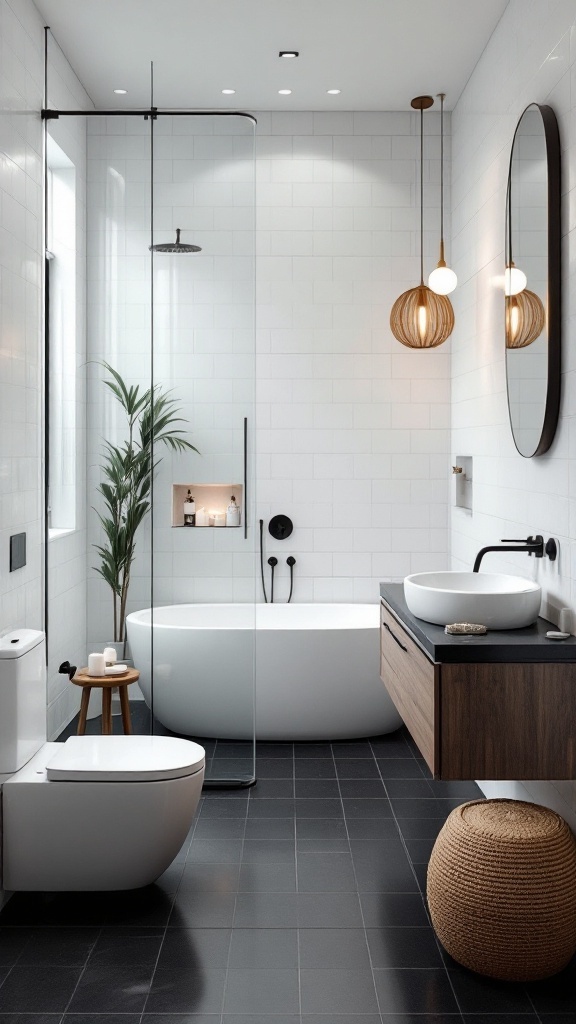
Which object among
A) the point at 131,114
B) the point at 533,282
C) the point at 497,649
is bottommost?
the point at 497,649

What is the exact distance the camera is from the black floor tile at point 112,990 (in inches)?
99.3

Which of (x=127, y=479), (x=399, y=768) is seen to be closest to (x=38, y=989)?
(x=127, y=479)

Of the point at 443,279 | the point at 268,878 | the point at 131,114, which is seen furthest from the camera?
the point at 443,279

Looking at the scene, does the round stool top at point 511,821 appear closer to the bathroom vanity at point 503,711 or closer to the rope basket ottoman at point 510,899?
the rope basket ottoman at point 510,899

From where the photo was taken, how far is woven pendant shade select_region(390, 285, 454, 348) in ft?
16.5

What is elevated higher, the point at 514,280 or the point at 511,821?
the point at 514,280

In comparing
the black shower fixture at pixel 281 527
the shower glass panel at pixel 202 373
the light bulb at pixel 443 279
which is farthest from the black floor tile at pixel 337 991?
the light bulb at pixel 443 279

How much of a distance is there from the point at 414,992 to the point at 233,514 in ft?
7.04

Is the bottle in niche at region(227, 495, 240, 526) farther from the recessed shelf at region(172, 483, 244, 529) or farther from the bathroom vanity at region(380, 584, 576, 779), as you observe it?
the bathroom vanity at region(380, 584, 576, 779)

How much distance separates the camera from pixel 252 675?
442 centimetres

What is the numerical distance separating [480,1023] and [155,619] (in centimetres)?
221

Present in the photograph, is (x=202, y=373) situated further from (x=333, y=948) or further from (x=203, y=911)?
(x=333, y=948)

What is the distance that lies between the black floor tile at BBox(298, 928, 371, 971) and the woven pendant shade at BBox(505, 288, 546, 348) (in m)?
2.15

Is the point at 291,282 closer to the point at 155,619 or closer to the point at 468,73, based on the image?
the point at 468,73
